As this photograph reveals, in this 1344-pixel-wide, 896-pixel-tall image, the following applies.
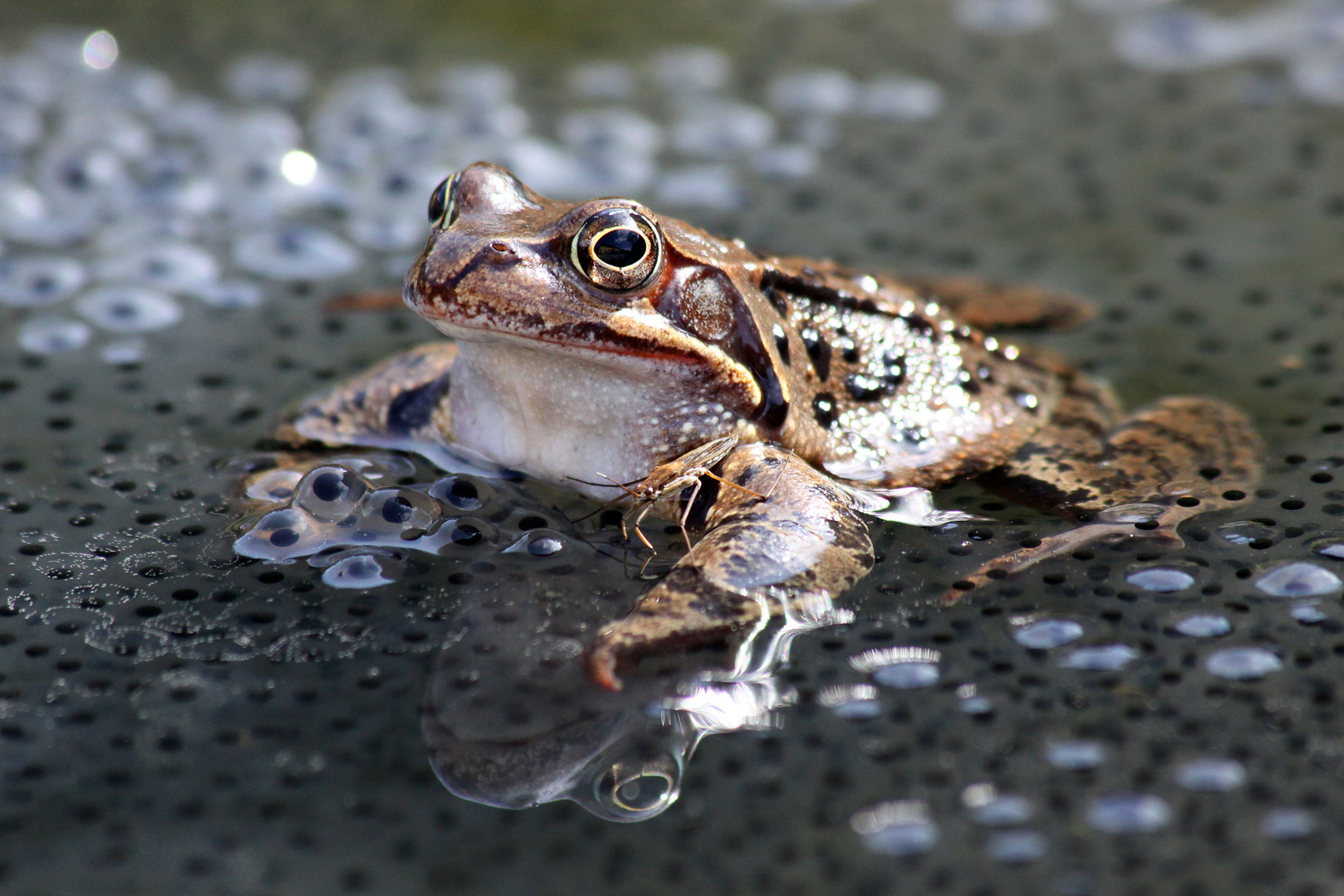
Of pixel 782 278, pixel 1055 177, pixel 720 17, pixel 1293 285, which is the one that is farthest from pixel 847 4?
pixel 782 278

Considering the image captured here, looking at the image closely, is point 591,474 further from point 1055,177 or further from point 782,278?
point 1055,177

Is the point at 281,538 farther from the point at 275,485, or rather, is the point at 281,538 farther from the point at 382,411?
the point at 382,411

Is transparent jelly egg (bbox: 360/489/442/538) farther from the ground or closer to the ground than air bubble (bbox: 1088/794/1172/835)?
farther from the ground

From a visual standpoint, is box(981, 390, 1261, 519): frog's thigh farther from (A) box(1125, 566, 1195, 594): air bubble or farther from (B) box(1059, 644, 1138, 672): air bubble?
(B) box(1059, 644, 1138, 672): air bubble

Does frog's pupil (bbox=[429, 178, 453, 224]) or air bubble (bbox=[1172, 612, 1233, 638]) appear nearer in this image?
air bubble (bbox=[1172, 612, 1233, 638])

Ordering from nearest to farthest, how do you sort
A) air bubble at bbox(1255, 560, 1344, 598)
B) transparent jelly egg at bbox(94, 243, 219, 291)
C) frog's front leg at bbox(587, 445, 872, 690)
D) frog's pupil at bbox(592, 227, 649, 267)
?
frog's front leg at bbox(587, 445, 872, 690), air bubble at bbox(1255, 560, 1344, 598), frog's pupil at bbox(592, 227, 649, 267), transparent jelly egg at bbox(94, 243, 219, 291)

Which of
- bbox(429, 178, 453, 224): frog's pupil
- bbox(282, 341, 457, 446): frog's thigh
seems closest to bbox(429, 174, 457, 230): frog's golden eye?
bbox(429, 178, 453, 224): frog's pupil

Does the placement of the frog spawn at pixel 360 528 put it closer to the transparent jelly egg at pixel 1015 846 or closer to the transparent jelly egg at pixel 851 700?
the transparent jelly egg at pixel 851 700
